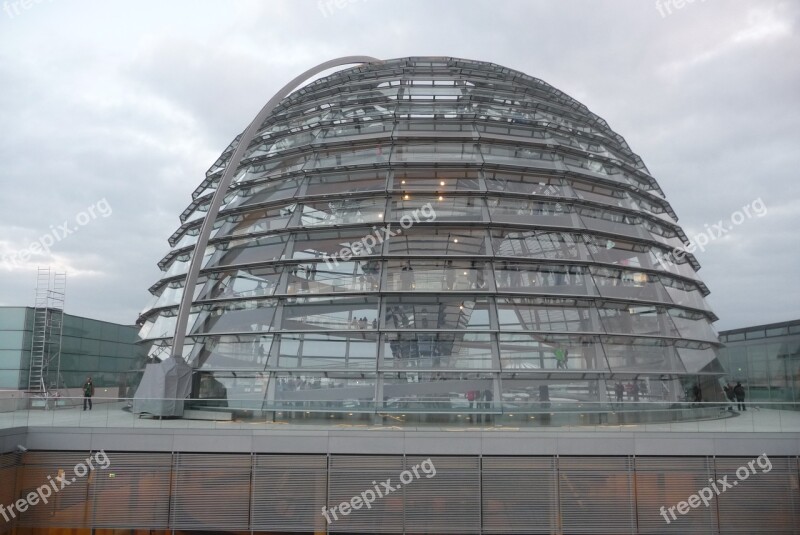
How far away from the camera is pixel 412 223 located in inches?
845

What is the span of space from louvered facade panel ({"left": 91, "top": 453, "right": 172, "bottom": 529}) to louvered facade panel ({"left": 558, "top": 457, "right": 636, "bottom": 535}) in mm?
9632

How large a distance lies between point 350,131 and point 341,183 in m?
2.67

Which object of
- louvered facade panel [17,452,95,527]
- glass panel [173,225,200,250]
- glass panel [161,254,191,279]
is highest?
glass panel [173,225,200,250]

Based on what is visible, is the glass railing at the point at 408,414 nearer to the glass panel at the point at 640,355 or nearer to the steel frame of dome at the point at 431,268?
the steel frame of dome at the point at 431,268

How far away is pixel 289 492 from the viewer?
1587 cm

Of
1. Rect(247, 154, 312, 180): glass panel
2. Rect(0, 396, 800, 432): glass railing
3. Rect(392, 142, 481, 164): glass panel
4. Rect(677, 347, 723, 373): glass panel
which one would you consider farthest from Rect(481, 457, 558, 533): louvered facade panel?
Rect(247, 154, 312, 180): glass panel

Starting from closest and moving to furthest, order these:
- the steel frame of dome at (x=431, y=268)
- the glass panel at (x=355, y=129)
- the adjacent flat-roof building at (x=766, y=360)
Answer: the steel frame of dome at (x=431, y=268) < the glass panel at (x=355, y=129) < the adjacent flat-roof building at (x=766, y=360)

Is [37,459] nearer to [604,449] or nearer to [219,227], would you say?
[219,227]

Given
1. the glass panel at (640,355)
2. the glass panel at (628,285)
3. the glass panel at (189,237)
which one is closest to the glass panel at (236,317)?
the glass panel at (189,237)

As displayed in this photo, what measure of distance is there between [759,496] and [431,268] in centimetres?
1056

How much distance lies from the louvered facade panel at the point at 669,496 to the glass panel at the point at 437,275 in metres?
6.85

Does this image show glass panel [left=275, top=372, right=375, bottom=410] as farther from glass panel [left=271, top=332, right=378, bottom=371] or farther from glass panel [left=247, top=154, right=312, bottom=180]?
glass panel [left=247, top=154, right=312, bottom=180]

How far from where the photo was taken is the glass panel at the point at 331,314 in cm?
1978

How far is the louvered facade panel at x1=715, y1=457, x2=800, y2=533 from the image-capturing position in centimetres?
1584
